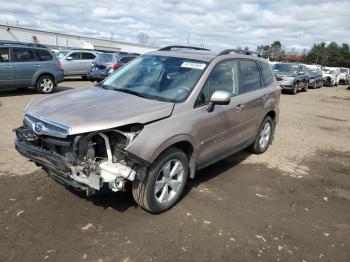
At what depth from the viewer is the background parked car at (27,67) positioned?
39.0ft

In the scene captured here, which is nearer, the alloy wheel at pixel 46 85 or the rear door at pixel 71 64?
the alloy wheel at pixel 46 85

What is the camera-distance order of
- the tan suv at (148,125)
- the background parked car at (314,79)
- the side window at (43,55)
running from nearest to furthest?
the tan suv at (148,125) → the side window at (43,55) → the background parked car at (314,79)

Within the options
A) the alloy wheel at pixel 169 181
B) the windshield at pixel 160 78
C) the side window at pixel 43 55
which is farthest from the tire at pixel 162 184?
the side window at pixel 43 55

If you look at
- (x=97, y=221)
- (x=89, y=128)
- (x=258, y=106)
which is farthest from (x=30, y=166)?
(x=258, y=106)

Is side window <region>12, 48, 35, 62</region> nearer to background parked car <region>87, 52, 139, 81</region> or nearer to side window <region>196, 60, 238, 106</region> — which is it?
background parked car <region>87, 52, 139, 81</region>

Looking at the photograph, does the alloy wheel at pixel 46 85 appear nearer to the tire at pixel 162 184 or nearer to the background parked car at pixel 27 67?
the background parked car at pixel 27 67

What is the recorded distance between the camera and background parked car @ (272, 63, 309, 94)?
67.8 ft

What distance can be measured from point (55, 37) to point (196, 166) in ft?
160

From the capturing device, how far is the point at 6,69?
11.8 meters

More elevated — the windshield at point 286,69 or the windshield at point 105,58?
the windshield at point 105,58

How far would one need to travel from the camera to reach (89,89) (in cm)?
510

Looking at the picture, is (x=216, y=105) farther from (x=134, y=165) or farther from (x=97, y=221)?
(x=97, y=221)

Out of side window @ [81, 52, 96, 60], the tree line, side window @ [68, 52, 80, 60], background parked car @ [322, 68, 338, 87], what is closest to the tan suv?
side window @ [68, 52, 80, 60]

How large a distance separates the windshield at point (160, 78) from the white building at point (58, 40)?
3767 cm
